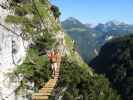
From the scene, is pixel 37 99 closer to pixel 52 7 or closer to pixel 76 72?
pixel 76 72

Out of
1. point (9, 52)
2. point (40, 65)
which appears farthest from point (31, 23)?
point (40, 65)

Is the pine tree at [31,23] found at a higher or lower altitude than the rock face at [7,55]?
higher

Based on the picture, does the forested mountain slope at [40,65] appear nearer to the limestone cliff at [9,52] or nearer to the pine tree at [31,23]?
the pine tree at [31,23]

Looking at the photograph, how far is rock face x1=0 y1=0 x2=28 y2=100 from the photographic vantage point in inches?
4665

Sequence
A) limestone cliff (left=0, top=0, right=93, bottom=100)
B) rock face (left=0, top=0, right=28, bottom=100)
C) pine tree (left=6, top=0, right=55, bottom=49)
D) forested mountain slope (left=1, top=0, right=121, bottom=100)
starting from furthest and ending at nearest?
pine tree (left=6, top=0, right=55, bottom=49) < forested mountain slope (left=1, top=0, right=121, bottom=100) < rock face (left=0, top=0, right=28, bottom=100) < limestone cliff (left=0, top=0, right=93, bottom=100)

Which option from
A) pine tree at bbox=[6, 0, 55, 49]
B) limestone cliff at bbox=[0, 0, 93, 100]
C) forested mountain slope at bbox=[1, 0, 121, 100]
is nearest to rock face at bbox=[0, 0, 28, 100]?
limestone cliff at bbox=[0, 0, 93, 100]

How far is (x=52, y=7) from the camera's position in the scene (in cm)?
14825

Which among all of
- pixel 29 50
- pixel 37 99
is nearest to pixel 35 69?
pixel 29 50

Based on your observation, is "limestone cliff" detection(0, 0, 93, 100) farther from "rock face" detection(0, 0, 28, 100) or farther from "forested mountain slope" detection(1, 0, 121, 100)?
"forested mountain slope" detection(1, 0, 121, 100)

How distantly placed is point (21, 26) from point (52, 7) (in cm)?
2511

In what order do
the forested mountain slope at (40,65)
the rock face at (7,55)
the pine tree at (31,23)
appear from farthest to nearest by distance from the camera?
1. the pine tree at (31,23)
2. the forested mountain slope at (40,65)
3. the rock face at (7,55)

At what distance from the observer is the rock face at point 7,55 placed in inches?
4665

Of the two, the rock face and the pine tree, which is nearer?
the rock face

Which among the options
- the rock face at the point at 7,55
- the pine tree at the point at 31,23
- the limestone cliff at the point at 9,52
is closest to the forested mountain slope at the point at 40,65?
the pine tree at the point at 31,23
